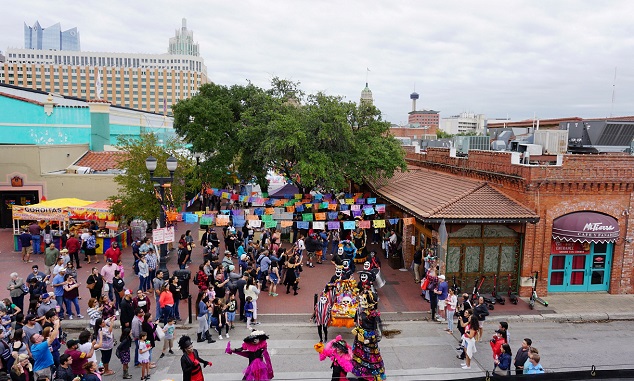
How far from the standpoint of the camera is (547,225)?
627 inches

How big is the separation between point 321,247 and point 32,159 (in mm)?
17117

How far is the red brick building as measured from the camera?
15594 mm

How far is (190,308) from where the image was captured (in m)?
13.7

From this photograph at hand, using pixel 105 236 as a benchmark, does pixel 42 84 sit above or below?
above

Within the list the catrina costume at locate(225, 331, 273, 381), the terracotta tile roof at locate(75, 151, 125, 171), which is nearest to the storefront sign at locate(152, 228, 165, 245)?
the catrina costume at locate(225, 331, 273, 381)

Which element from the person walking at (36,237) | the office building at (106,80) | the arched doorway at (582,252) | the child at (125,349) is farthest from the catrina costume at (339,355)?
the office building at (106,80)

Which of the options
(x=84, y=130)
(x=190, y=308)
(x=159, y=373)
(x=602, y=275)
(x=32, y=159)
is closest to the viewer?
(x=159, y=373)

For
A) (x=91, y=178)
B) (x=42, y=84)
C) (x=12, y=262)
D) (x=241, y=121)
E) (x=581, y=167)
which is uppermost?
(x=42, y=84)

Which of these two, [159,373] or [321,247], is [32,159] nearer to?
[321,247]

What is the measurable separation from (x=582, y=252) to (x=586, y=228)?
1461 mm

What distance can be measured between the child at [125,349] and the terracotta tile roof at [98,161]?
69.5 feet

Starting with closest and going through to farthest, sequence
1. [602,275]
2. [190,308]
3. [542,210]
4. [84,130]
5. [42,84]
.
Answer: [190,308]
[542,210]
[602,275]
[84,130]
[42,84]

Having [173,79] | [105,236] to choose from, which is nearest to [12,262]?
[105,236]

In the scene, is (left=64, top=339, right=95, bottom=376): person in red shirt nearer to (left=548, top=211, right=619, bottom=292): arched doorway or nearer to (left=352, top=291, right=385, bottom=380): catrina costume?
(left=352, top=291, right=385, bottom=380): catrina costume
